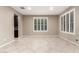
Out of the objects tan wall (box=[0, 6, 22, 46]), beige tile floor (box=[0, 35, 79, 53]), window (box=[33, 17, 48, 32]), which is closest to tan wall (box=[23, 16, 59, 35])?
window (box=[33, 17, 48, 32])

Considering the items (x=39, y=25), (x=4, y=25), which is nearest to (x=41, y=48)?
(x=4, y=25)

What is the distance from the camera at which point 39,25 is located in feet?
42.6

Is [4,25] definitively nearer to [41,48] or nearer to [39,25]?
[41,48]

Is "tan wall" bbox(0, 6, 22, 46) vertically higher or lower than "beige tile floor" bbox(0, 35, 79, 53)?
higher

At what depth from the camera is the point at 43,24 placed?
42.5ft

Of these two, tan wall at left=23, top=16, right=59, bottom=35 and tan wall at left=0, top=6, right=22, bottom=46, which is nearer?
tan wall at left=0, top=6, right=22, bottom=46

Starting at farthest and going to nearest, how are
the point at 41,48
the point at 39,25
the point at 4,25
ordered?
the point at 39,25 < the point at 4,25 < the point at 41,48

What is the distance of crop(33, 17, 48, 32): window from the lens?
12.9 m

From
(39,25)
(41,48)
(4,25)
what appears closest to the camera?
(41,48)

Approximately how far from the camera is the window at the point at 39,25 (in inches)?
509

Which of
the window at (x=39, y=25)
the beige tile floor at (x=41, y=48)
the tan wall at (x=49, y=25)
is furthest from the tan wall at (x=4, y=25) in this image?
the window at (x=39, y=25)

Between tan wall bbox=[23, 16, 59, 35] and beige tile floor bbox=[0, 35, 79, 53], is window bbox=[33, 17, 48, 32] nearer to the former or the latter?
tan wall bbox=[23, 16, 59, 35]

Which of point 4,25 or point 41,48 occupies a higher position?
point 4,25
